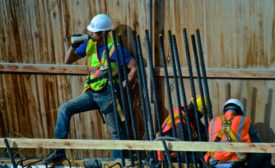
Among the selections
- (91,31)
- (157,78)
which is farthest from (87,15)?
(157,78)

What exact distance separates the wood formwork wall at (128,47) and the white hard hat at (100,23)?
10.9 inches

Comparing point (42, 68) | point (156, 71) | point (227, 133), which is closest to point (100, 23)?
point (156, 71)

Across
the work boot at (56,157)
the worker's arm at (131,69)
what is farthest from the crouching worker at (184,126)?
the work boot at (56,157)

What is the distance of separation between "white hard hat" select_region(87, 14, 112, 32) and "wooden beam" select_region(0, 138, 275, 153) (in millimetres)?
2003

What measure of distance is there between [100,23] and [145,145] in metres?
2.24

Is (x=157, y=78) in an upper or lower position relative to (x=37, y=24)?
lower

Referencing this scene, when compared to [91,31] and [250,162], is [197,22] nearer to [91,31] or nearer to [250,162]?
[91,31]

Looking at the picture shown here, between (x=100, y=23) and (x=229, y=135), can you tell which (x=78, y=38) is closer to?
(x=100, y=23)

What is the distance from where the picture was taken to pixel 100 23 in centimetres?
670

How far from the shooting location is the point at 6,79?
7.82m

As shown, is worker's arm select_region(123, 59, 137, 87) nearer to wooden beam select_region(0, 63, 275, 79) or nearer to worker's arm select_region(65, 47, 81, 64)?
wooden beam select_region(0, 63, 275, 79)

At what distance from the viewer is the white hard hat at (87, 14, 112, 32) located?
6.70m

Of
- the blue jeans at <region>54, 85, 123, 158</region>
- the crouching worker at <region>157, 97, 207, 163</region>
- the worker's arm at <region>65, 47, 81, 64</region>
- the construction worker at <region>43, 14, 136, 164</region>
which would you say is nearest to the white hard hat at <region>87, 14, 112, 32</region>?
the construction worker at <region>43, 14, 136, 164</region>

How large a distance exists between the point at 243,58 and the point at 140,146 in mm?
2404
